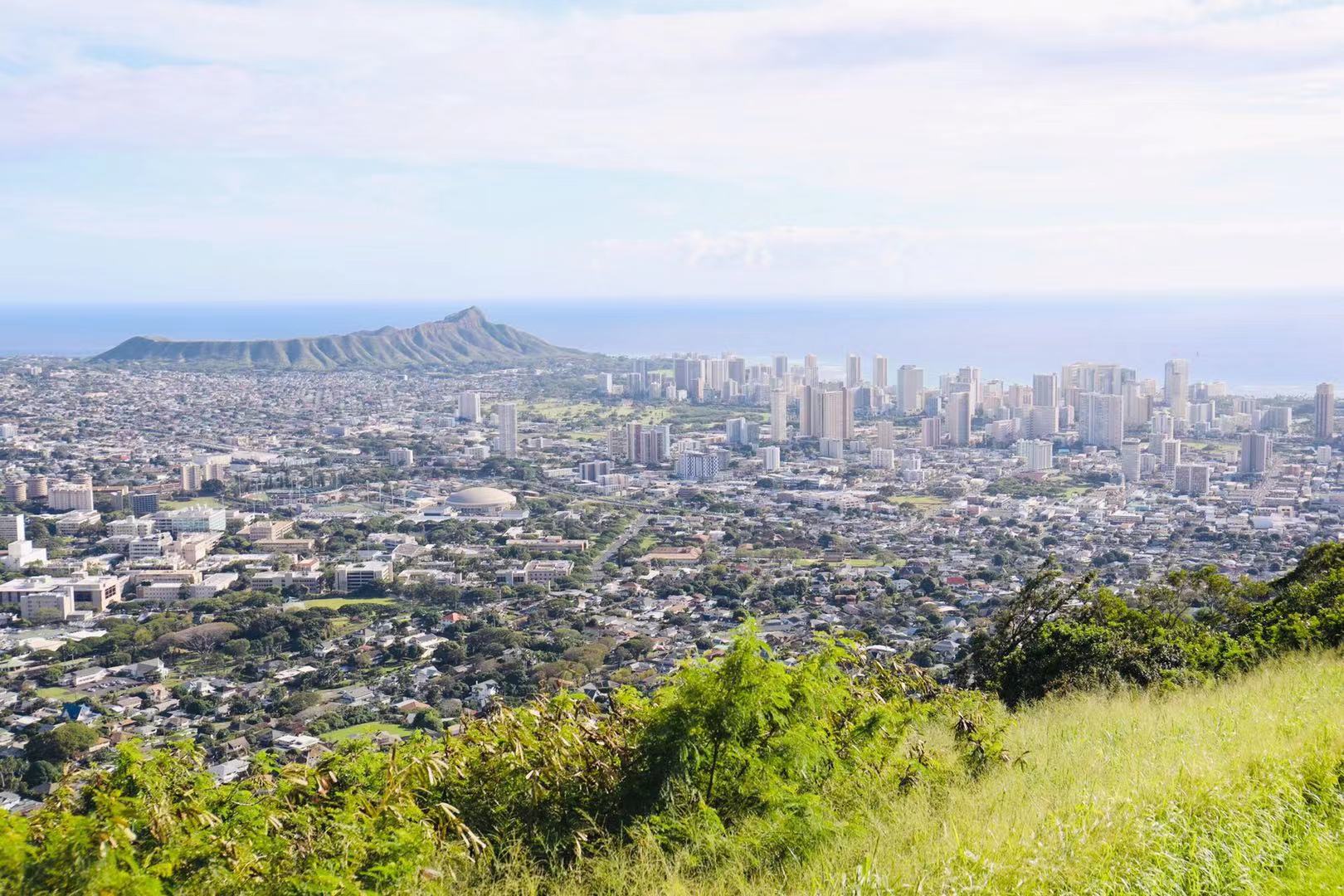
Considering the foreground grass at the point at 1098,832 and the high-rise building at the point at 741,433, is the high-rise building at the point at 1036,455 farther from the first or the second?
the foreground grass at the point at 1098,832

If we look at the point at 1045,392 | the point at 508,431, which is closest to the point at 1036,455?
the point at 1045,392

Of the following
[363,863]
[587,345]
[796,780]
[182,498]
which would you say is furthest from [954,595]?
[587,345]

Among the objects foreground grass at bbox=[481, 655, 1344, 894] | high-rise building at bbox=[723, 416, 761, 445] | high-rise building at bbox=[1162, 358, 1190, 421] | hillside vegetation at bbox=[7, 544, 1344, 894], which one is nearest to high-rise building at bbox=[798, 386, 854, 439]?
high-rise building at bbox=[723, 416, 761, 445]

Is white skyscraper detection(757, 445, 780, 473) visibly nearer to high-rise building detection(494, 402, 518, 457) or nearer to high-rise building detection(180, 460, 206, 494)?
high-rise building detection(494, 402, 518, 457)

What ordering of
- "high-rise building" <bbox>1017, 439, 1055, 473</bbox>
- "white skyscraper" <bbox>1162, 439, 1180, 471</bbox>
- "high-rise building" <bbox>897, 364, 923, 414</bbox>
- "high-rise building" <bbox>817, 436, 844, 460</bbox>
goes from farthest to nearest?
"high-rise building" <bbox>897, 364, 923, 414</bbox>
"high-rise building" <bbox>817, 436, 844, 460</bbox>
"high-rise building" <bbox>1017, 439, 1055, 473</bbox>
"white skyscraper" <bbox>1162, 439, 1180, 471</bbox>

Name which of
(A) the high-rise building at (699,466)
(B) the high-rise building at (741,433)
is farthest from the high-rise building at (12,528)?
(B) the high-rise building at (741,433)

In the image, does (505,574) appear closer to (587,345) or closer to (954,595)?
(954,595)
